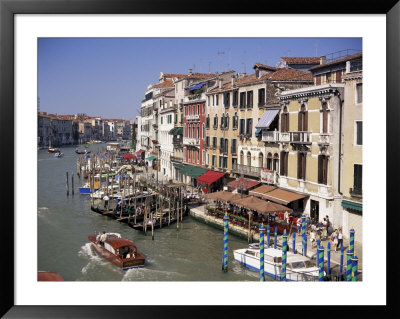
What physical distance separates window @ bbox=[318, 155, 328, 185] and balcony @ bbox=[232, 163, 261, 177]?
3827 mm

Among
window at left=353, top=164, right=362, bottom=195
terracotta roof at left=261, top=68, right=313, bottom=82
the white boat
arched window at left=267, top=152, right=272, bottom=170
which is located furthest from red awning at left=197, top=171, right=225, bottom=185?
window at left=353, top=164, right=362, bottom=195

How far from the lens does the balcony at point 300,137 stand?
13.0m

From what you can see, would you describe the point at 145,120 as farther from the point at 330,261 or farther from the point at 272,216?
the point at 330,261

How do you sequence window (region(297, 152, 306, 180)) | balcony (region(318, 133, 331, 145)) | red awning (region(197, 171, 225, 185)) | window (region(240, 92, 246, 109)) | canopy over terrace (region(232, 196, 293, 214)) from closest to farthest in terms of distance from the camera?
balcony (region(318, 133, 331, 145)) < canopy over terrace (region(232, 196, 293, 214)) < window (region(297, 152, 306, 180)) < window (region(240, 92, 246, 109)) < red awning (region(197, 171, 225, 185))

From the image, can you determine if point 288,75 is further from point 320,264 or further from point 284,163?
point 320,264

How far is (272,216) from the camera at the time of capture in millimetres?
13719

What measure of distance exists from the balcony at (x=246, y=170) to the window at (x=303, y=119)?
3193 millimetres

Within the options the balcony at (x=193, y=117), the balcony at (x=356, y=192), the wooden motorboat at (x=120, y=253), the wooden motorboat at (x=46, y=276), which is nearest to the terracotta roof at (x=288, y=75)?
the balcony at (x=356, y=192)

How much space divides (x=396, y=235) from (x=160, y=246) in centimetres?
855

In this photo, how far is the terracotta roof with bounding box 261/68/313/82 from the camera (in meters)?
15.7

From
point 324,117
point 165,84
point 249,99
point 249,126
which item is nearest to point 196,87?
point 249,99

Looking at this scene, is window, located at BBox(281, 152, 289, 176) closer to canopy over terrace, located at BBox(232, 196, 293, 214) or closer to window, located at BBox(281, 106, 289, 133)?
window, located at BBox(281, 106, 289, 133)

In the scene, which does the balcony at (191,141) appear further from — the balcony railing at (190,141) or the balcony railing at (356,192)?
the balcony railing at (356,192)
